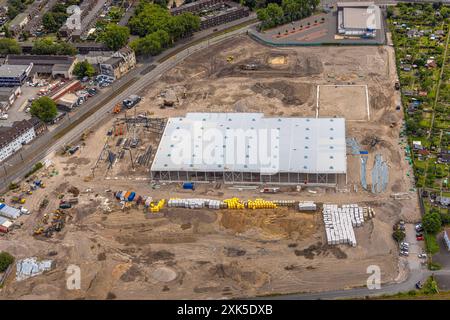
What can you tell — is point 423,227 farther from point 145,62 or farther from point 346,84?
point 145,62

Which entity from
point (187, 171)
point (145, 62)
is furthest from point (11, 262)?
point (145, 62)

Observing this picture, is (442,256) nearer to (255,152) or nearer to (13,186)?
(255,152)

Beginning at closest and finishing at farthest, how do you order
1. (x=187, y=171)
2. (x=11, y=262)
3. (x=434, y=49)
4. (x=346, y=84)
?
(x=11, y=262) → (x=187, y=171) → (x=346, y=84) → (x=434, y=49)

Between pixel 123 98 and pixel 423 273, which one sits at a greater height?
pixel 123 98

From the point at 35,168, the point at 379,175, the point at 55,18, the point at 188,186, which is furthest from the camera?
the point at 55,18

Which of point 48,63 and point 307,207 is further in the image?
point 48,63

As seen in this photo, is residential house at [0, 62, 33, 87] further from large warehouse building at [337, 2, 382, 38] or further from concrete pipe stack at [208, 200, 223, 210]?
large warehouse building at [337, 2, 382, 38]

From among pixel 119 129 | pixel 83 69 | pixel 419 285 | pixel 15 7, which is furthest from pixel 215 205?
pixel 15 7

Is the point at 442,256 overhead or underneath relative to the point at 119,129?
underneath
